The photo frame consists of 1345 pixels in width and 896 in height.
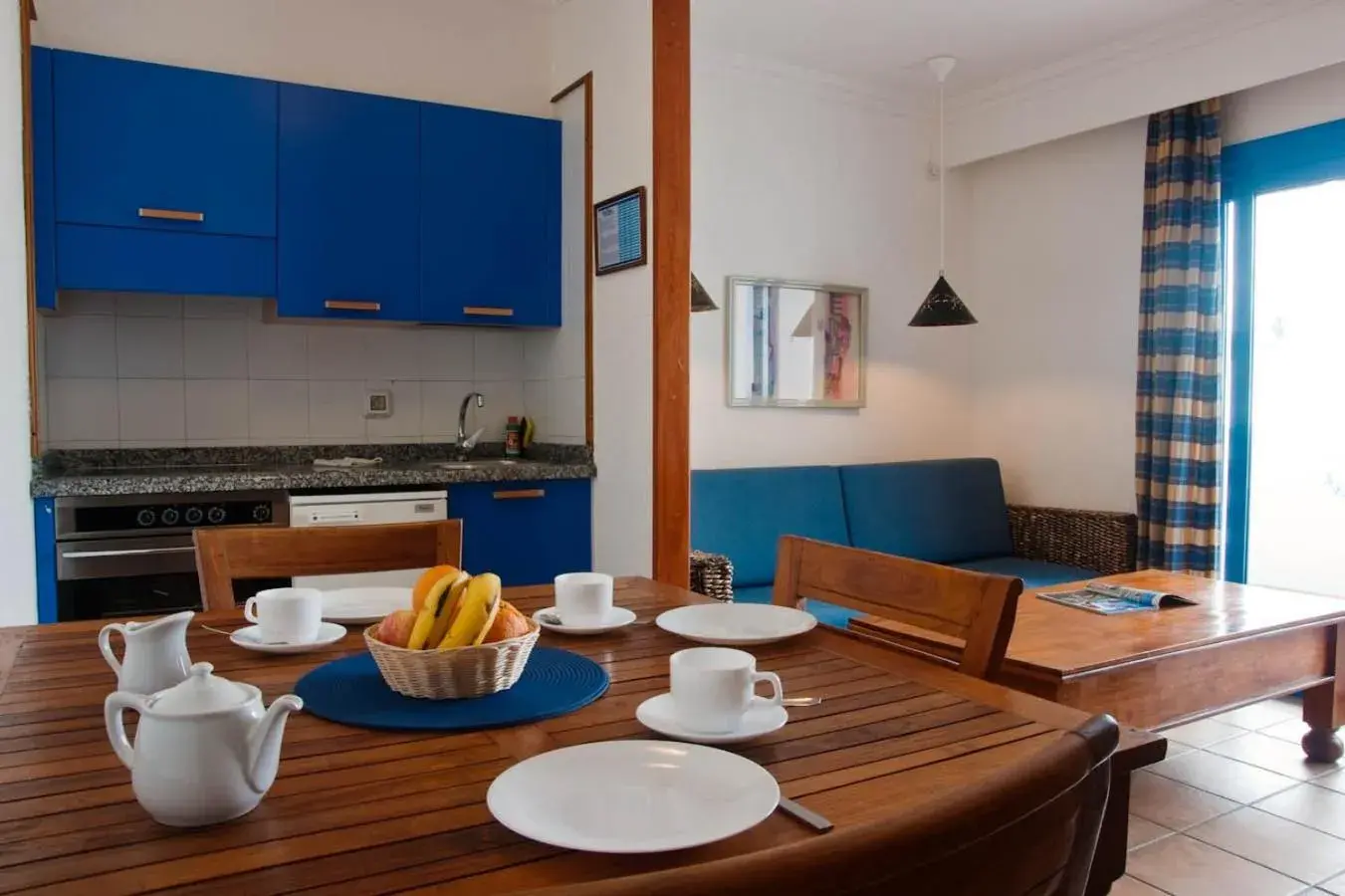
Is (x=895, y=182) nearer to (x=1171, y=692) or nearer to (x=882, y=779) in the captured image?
(x=1171, y=692)

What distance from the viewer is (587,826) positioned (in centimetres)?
79

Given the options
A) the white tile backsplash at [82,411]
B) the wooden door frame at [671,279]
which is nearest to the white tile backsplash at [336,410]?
the white tile backsplash at [82,411]

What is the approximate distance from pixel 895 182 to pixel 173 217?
3285 millimetres

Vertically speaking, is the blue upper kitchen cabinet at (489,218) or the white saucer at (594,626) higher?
the blue upper kitchen cabinet at (489,218)

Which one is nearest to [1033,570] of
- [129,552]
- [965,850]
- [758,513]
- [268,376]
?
[758,513]

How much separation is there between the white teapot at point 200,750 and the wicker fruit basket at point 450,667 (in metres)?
0.28

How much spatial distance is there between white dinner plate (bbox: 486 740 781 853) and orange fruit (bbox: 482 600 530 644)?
23cm

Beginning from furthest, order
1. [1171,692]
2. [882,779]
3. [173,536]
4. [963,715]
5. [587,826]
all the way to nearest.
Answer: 1. [173,536]
2. [1171,692]
3. [963,715]
4. [882,779]
5. [587,826]

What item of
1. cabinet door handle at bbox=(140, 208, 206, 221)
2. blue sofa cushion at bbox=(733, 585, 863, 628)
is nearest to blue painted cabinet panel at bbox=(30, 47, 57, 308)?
cabinet door handle at bbox=(140, 208, 206, 221)

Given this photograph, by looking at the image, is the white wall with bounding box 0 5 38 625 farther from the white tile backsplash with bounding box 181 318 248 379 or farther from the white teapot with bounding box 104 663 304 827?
the white teapot with bounding box 104 663 304 827

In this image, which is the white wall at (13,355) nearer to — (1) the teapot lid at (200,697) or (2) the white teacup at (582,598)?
(2) the white teacup at (582,598)

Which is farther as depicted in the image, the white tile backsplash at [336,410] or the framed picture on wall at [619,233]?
the white tile backsplash at [336,410]

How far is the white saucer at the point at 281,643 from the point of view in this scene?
134 cm

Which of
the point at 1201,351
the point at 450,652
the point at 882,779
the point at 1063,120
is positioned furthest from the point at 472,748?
the point at 1063,120
